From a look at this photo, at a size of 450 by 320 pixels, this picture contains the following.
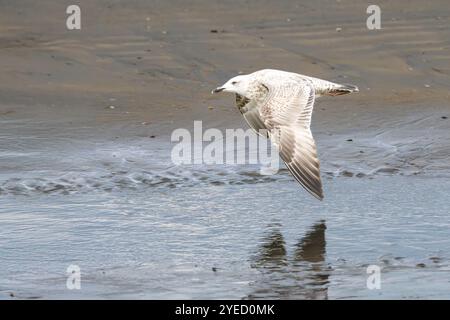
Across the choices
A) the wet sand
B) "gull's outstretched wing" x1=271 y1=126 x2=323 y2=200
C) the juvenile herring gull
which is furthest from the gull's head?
the wet sand

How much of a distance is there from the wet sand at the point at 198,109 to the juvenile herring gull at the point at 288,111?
0.99 ft

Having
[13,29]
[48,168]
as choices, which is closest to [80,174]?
[48,168]

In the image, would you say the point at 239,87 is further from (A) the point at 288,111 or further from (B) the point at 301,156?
(B) the point at 301,156

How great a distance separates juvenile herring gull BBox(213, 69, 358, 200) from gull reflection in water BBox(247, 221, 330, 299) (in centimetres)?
43

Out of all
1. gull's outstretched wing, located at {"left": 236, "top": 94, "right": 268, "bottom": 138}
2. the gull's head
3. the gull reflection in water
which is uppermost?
the gull's head

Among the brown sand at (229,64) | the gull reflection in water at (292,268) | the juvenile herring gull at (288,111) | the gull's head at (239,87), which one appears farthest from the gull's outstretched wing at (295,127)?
the brown sand at (229,64)

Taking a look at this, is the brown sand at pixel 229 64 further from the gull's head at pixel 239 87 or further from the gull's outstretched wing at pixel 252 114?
the gull's head at pixel 239 87

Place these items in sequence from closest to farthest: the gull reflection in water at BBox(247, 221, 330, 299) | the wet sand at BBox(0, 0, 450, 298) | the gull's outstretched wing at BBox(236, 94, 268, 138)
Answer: the gull reflection in water at BBox(247, 221, 330, 299) → the wet sand at BBox(0, 0, 450, 298) → the gull's outstretched wing at BBox(236, 94, 268, 138)

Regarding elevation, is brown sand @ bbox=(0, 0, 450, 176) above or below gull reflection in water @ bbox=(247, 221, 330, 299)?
above

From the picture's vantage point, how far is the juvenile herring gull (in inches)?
292

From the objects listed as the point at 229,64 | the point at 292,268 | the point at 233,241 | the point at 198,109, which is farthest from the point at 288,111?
the point at 229,64

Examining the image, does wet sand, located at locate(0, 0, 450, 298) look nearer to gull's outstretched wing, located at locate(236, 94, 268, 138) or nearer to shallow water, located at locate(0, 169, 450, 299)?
shallow water, located at locate(0, 169, 450, 299)

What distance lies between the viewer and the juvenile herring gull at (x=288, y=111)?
24.4 ft

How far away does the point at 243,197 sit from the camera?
797cm
